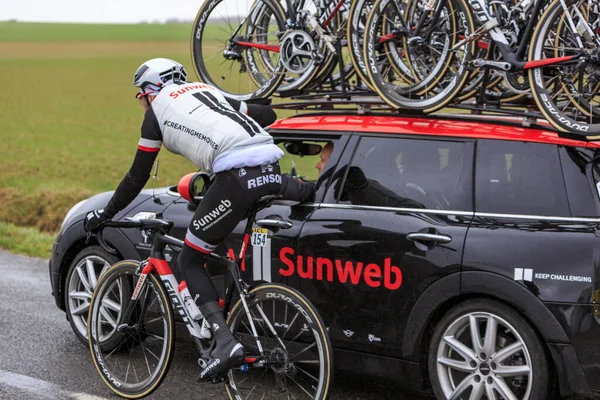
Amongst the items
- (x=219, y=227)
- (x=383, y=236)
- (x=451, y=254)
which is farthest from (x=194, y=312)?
(x=451, y=254)

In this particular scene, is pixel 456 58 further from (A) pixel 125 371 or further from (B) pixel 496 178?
(A) pixel 125 371

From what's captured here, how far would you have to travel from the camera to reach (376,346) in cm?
543

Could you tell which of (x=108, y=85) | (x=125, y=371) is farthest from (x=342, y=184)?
(x=108, y=85)

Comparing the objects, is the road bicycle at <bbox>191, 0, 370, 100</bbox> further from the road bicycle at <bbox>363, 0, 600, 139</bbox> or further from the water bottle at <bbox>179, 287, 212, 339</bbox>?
the water bottle at <bbox>179, 287, 212, 339</bbox>

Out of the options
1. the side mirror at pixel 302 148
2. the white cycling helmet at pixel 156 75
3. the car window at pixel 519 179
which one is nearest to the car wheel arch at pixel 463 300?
the car window at pixel 519 179

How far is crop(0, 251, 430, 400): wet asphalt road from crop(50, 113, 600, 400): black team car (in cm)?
58

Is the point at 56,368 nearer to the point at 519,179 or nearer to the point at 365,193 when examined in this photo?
the point at 365,193

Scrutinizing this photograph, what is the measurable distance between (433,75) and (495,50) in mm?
430

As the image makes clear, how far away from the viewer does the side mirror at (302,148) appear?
642cm

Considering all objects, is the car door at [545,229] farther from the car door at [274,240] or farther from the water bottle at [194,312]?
the water bottle at [194,312]

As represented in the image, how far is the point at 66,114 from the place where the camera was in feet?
139

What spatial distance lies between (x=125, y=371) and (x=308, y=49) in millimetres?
2609

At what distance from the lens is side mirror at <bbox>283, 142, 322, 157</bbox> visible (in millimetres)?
6422

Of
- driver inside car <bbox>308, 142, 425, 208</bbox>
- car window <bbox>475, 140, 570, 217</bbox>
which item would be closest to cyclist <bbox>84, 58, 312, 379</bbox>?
driver inside car <bbox>308, 142, 425, 208</bbox>
